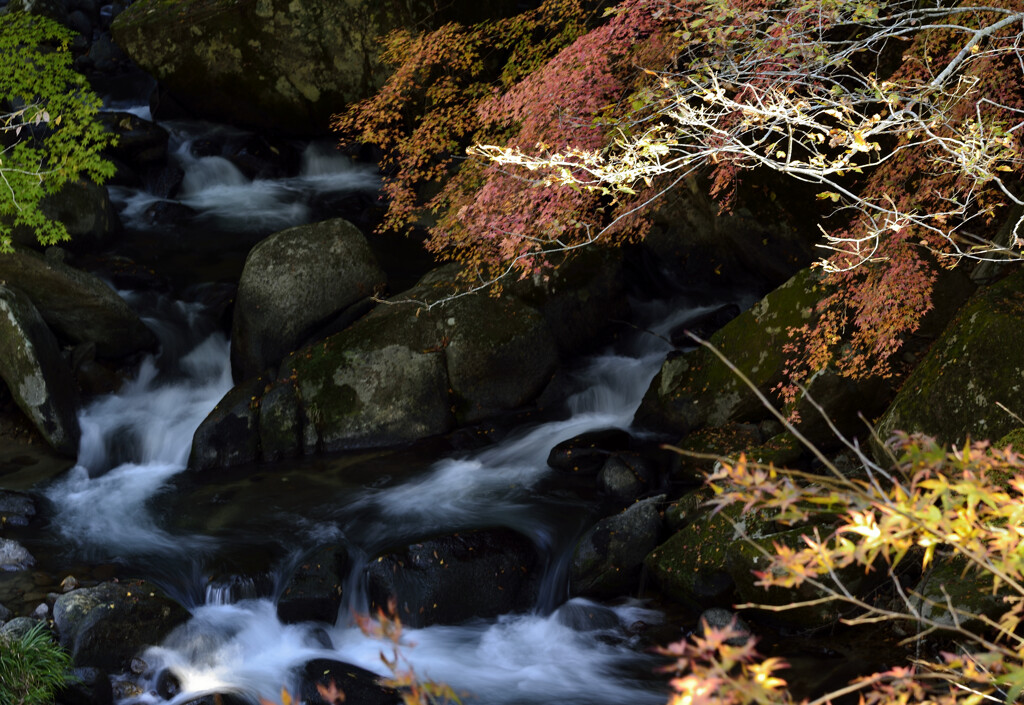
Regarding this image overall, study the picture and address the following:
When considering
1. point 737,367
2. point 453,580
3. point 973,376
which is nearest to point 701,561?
point 453,580

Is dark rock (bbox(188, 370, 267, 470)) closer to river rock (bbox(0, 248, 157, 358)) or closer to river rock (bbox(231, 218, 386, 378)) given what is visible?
river rock (bbox(231, 218, 386, 378))

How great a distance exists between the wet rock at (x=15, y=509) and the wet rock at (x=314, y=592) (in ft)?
9.55

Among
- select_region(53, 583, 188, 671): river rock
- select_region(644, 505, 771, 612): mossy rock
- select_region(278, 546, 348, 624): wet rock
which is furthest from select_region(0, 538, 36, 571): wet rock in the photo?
select_region(644, 505, 771, 612): mossy rock

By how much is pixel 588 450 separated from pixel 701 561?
2.21m

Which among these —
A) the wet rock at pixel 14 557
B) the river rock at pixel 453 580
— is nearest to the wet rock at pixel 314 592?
the river rock at pixel 453 580

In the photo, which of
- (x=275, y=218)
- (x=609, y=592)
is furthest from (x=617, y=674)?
(x=275, y=218)

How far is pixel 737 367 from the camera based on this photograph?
26.5 feet

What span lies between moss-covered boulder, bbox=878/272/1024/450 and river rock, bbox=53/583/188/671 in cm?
553

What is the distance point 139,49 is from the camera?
46.8 ft

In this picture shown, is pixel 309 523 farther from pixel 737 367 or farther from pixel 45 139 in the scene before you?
pixel 45 139

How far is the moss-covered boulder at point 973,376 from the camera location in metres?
5.97

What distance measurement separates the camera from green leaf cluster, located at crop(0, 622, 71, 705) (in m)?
5.68

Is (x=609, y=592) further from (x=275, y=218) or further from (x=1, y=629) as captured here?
(x=275, y=218)

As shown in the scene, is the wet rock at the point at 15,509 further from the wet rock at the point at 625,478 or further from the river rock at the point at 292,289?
the wet rock at the point at 625,478
